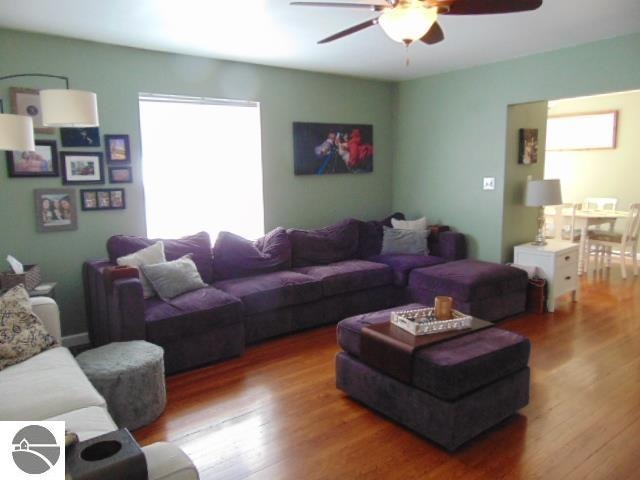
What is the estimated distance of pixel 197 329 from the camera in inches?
133

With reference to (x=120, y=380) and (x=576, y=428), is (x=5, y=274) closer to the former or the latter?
(x=120, y=380)

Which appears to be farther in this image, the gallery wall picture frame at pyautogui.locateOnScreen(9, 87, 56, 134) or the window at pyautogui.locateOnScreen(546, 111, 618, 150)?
the window at pyautogui.locateOnScreen(546, 111, 618, 150)

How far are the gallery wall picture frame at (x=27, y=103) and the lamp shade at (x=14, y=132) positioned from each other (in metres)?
0.92

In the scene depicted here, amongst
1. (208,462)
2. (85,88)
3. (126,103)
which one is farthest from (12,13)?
(208,462)

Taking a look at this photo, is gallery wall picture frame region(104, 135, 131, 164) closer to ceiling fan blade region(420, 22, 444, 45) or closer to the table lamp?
ceiling fan blade region(420, 22, 444, 45)

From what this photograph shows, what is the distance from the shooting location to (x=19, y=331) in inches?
98.5

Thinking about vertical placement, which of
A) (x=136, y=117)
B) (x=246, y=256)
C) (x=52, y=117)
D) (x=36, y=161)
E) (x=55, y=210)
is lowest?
(x=246, y=256)

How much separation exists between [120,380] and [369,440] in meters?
1.39

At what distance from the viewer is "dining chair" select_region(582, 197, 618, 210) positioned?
22.2 ft

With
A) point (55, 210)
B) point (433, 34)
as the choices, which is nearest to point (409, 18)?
point (433, 34)

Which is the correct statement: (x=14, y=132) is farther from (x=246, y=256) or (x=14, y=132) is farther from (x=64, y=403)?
(x=246, y=256)

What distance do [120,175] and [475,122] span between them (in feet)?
11.8

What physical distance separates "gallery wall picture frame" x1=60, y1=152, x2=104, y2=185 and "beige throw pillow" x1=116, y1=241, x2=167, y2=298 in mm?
738

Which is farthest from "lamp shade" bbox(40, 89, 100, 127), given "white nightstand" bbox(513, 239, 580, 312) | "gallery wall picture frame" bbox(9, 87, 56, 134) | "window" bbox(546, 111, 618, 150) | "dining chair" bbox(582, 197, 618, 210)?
"window" bbox(546, 111, 618, 150)
